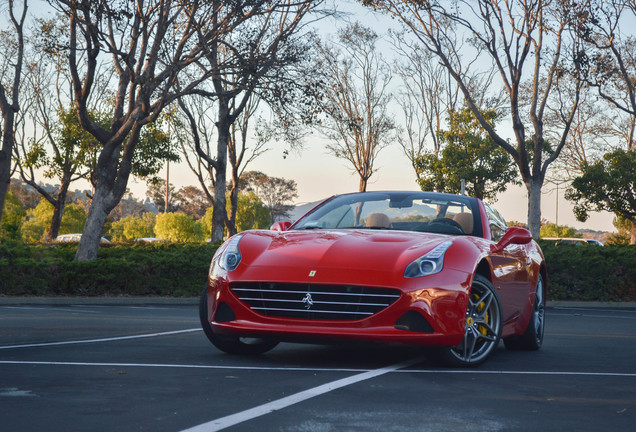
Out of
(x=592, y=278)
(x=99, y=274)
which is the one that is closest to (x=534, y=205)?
(x=592, y=278)

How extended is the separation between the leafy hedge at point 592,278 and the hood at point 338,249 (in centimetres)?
1366

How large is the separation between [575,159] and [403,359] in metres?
46.2

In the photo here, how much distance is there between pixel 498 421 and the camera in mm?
4188

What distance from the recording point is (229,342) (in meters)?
6.79

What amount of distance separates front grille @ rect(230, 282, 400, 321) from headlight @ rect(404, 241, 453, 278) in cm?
21

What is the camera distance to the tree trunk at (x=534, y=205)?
26.2m

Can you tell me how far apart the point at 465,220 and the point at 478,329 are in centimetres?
116

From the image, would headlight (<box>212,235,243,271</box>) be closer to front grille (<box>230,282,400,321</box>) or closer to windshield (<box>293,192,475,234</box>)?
front grille (<box>230,282,400,321</box>)

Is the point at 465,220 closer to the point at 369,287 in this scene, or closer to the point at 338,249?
the point at 338,249

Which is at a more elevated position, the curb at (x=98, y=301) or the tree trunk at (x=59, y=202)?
the tree trunk at (x=59, y=202)

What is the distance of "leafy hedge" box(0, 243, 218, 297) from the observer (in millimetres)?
17438

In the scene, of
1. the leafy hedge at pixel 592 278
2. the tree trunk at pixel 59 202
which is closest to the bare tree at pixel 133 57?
the leafy hedge at pixel 592 278

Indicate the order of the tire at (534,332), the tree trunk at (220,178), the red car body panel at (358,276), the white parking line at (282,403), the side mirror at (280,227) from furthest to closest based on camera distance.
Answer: the tree trunk at (220,178) < the tire at (534,332) < the side mirror at (280,227) < the red car body panel at (358,276) < the white parking line at (282,403)

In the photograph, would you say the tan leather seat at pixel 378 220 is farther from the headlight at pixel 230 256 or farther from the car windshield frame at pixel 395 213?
the headlight at pixel 230 256
